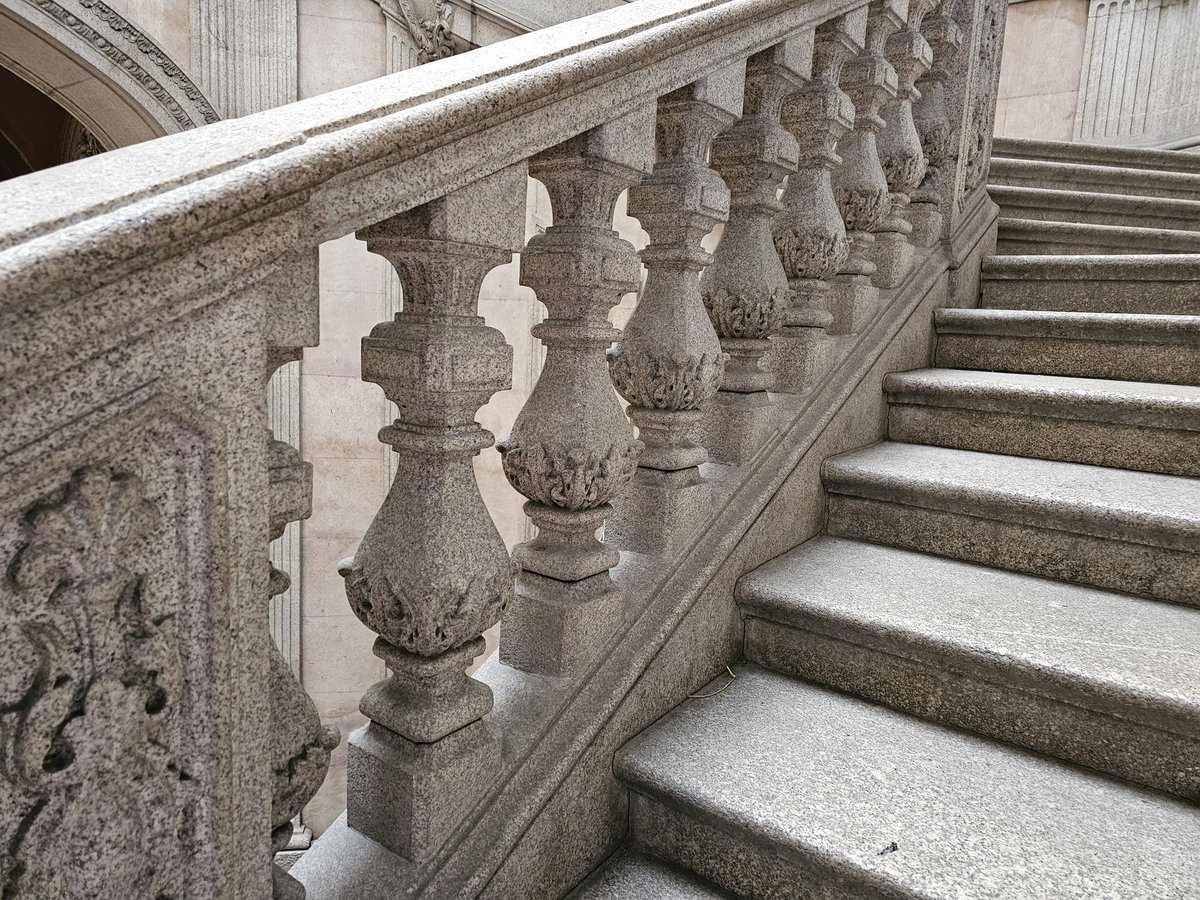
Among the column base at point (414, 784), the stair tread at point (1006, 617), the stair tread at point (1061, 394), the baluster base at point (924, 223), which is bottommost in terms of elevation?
the column base at point (414, 784)

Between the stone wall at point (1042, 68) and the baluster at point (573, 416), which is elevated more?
the stone wall at point (1042, 68)

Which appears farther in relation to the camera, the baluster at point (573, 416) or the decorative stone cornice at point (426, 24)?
the decorative stone cornice at point (426, 24)

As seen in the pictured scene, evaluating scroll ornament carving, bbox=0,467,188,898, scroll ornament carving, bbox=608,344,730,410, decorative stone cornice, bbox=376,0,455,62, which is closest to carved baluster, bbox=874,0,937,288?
scroll ornament carving, bbox=608,344,730,410

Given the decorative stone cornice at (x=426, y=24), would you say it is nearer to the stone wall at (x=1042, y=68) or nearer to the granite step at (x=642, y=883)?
the granite step at (x=642, y=883)

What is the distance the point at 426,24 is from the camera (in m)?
3.96

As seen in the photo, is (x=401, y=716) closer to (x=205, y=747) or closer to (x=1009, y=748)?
(x=205, y=747)

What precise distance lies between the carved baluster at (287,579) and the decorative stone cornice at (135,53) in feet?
12.0

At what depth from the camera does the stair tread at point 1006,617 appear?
1.21 metres

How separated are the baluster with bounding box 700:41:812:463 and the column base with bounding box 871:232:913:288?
652 mm

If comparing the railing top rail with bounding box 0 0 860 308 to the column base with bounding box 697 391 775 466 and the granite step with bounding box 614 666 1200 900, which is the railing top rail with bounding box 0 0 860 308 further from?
the granite step with bounding box 614 666 1200 900

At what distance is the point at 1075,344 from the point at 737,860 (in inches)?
65.9

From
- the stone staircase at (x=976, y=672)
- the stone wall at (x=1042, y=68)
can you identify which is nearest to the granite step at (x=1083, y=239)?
the stone staircase at (x=976, y=672)

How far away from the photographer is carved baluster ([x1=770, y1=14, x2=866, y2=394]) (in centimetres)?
168

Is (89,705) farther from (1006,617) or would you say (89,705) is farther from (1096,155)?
(1096,155)
